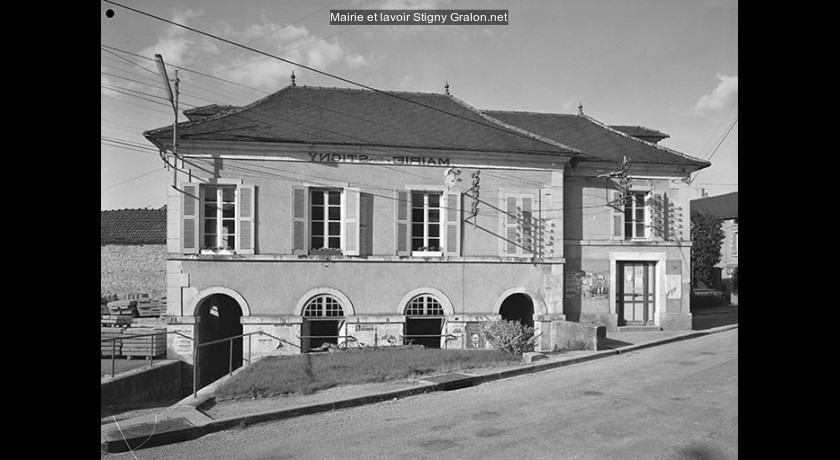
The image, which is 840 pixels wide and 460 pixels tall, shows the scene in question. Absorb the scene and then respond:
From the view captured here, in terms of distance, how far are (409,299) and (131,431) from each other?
3.53 metres

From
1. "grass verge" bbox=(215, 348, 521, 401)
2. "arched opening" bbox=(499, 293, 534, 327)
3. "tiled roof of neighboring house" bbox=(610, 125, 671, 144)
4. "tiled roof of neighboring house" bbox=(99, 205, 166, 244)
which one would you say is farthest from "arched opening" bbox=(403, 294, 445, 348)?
"tiled roof of neighboring house" bbox=(610, 125, 671, 144)

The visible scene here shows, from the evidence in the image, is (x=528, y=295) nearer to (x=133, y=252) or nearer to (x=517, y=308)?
(x=517, y=308)

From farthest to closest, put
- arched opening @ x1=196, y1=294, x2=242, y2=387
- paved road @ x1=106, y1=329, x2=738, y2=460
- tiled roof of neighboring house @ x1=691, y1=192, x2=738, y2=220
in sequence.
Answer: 1. arched opening @ x1=196, y1=294, x2=242, y2=387
2. paved road @ x1=106, y1=329, x2=738, y2=460
3. tiled roof of neighboring house @ x1=691, y1=192, x2=738, y2=220

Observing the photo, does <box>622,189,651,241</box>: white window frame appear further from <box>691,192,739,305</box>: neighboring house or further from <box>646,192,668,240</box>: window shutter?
<box>691,192,739,305</box>: neighboring house

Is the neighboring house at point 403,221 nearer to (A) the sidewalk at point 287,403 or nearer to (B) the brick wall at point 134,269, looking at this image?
(B) the brick wall at point 134,269

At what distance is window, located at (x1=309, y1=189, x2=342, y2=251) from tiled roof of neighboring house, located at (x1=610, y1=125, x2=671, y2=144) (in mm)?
3685

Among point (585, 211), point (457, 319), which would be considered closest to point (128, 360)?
point (457, 319)

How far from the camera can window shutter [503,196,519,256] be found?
7.22m

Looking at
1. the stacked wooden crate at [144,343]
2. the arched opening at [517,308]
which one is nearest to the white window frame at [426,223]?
the arched opening at [517,308]

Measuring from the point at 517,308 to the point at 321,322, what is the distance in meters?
3.02

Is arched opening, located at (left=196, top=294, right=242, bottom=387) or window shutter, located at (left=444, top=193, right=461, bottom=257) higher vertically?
window shutter, located at (left=444, top=193, right=461, bottom=257)

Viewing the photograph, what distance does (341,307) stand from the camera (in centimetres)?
673
